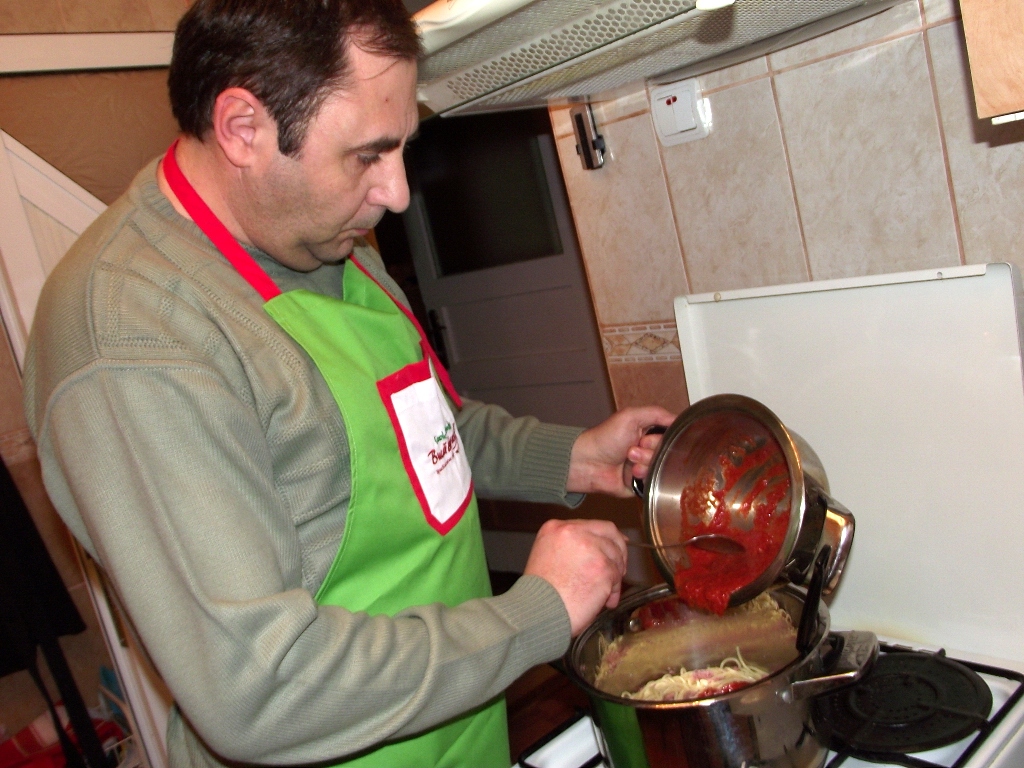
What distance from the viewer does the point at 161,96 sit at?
90.2 inches

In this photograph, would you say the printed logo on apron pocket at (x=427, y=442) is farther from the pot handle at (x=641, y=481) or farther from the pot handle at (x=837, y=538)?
the pot handle at (x=837, y=538)

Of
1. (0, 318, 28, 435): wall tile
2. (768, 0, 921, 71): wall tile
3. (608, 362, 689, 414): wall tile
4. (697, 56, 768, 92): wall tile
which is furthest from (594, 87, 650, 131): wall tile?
(0, 318, 28, 435): wall tile

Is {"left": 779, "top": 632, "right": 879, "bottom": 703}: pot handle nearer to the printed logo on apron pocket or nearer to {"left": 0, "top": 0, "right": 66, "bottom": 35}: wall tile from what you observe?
the printed logo on apron pocket

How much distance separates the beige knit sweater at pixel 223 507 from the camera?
2.32ft

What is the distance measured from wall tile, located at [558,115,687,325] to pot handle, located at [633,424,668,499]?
278mm

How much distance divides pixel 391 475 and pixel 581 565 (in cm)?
21

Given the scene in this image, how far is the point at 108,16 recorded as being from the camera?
220 cm

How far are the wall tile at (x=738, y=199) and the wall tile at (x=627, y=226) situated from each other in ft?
0.11

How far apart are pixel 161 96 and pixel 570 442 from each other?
1672 mm

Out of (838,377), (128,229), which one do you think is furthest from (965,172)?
(128,229)

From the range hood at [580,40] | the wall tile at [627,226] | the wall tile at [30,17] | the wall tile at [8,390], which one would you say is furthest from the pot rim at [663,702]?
the wall tile at [30,17]

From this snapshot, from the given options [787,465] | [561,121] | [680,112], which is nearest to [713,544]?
[787,465]

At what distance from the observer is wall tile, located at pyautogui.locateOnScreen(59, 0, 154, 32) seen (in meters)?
2.13

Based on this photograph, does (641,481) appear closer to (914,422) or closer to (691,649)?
(691,649)
